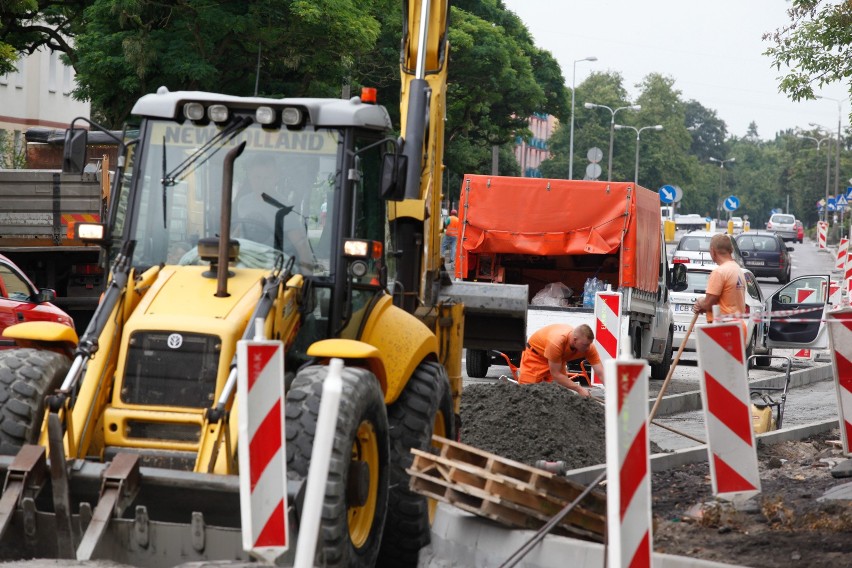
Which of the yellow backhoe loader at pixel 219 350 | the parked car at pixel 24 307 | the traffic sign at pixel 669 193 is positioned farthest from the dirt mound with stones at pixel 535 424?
the traffic sign at pixel 669 193

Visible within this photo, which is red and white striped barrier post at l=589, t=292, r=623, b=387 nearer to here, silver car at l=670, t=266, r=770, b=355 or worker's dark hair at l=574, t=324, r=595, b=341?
worker's dark hair at l=574, t=324, r=595, b=341

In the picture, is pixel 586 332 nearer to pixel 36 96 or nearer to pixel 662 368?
pixel 662 368

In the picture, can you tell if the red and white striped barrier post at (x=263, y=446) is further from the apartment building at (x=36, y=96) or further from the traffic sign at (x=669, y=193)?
the traffic sign at (x=669, y=193)

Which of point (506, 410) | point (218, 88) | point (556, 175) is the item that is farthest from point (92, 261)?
point (556, 175)

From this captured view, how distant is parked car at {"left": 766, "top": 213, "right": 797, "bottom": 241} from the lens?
90.3 m

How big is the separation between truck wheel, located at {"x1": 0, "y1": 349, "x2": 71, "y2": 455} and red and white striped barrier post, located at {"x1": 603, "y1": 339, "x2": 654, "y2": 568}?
10.4 feet

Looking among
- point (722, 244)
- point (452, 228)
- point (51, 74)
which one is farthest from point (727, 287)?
point (51, 74)

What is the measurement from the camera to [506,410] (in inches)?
512

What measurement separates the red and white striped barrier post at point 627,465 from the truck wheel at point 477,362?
49.0ft

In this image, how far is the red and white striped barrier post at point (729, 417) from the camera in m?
6.85

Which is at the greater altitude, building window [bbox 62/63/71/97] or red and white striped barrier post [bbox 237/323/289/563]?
building window [bbox 62/63/71/97]

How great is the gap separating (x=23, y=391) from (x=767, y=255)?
47.4 metres

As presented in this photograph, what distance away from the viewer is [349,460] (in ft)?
22.6

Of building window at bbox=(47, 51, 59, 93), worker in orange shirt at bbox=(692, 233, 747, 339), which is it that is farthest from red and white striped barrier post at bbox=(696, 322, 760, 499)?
building window at bbox=(47, 51, 59, 93)
